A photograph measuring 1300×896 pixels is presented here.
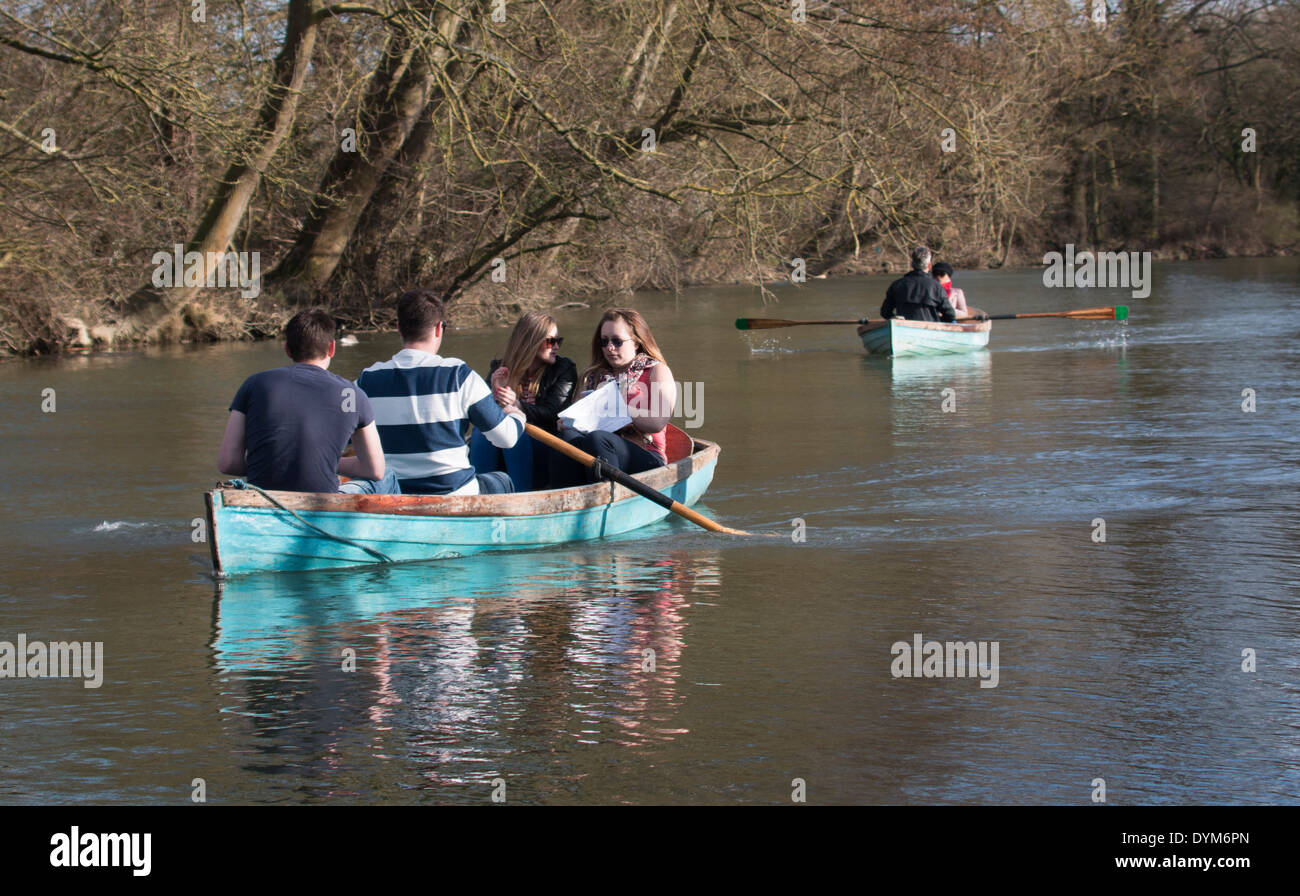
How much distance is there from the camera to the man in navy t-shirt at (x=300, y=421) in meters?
6.75

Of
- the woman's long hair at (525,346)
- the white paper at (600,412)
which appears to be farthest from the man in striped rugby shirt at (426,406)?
A: the woman's long hair at (525,346)

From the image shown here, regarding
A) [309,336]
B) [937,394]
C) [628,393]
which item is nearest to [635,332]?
[628,393]

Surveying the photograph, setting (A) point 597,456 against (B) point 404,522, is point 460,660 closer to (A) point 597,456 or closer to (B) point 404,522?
(B) point 404,522

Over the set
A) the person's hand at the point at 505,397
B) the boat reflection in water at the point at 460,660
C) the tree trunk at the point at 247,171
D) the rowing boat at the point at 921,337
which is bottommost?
the boat reflection in water at the point at 460,660

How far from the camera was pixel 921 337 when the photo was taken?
1886 cm

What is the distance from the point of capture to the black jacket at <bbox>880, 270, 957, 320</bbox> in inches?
757

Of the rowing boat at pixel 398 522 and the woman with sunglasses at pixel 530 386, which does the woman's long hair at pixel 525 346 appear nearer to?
the woman with sunglasses at pixel 530 386

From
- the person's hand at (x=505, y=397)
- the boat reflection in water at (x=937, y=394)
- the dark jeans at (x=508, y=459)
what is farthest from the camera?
the boat reflection in water at (x=937, y=394)

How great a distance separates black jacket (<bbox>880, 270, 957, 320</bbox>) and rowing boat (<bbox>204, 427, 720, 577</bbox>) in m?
11.0

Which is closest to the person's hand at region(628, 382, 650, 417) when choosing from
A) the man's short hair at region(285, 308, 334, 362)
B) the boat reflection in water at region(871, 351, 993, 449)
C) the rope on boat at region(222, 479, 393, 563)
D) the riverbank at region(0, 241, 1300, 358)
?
the rope on boat at region(222, 479, 393, 563)

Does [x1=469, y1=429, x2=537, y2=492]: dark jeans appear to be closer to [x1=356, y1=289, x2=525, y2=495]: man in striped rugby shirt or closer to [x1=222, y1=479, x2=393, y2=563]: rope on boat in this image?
[x1=356, y1=289, x2=525, y2=495]: man in striped rugby shirt

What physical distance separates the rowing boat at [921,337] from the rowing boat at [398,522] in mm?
10219

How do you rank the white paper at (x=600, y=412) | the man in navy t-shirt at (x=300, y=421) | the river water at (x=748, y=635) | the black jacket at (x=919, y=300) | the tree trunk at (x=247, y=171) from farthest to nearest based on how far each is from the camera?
the black jacket at (x=919, y=300), the tree trunk at (x=247, y=171), the white paper at (x=600, y=412), the man in navy t-shirt at (x=300, y=421), the river water at (x=748, y=635)
